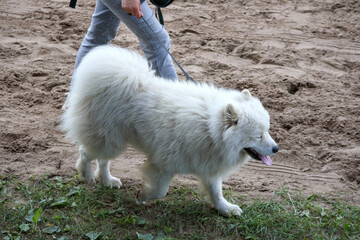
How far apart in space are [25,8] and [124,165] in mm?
4372

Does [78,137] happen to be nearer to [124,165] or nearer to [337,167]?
[124,165]

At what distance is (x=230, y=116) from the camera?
2934mm

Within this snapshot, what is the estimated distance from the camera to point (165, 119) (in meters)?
3.08

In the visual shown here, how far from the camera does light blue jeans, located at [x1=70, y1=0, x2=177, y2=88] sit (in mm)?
3406

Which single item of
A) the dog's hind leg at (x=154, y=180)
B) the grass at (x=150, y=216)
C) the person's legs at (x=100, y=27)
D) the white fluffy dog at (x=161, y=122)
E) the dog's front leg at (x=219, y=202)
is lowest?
the grass at (x=150, y=216)

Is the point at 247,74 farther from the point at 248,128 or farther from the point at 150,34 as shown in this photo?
the point at 248,128

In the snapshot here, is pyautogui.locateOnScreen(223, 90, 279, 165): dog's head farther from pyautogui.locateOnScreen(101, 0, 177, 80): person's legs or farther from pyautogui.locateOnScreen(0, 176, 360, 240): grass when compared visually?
pyautogui.locateOnScreen(101, 0, 177, 80): person's legs

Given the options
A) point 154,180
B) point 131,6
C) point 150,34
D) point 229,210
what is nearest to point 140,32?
point 150,34

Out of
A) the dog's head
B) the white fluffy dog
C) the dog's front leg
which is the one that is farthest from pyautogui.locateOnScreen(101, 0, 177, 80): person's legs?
the dog's front leg

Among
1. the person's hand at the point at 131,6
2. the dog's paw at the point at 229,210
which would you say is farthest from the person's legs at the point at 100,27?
the dog's paw at the point at 229,210

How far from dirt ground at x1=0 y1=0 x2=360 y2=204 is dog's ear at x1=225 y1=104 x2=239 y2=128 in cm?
106

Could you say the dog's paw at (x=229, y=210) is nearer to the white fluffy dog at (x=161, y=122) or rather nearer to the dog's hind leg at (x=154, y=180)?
the white fluffy dog at (x=161, y=122)

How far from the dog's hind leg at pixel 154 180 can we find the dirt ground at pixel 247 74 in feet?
1.96

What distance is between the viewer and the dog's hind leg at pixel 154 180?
316 centimetres
